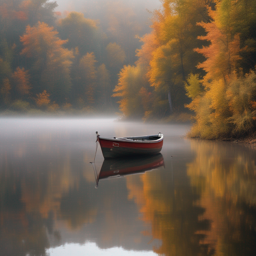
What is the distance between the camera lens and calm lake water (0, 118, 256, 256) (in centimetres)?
544

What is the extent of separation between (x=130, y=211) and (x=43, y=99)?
5682 centimetres

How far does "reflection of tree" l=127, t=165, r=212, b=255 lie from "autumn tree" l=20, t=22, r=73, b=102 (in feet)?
181

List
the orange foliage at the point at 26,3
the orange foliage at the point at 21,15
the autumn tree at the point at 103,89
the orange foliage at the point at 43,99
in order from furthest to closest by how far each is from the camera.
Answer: the autumn tree at the point at 103,89 → the orange foliage at the point at 26,3 → the orange foliage at the point at 21,15 → the orange foliage at the point at 43,99

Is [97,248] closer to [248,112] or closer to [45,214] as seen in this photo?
[45,214]

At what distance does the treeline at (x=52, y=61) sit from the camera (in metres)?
61.4

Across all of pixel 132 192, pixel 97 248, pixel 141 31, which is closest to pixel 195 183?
pixel 132 192

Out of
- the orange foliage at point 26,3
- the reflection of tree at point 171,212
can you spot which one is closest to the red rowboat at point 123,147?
the reflection of tree at point 171,212

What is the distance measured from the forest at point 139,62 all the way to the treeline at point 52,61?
0.57 ft

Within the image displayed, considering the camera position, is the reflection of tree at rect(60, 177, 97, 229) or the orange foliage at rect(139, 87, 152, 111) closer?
the reflection of tree at rect(60, 177, 97, 229)

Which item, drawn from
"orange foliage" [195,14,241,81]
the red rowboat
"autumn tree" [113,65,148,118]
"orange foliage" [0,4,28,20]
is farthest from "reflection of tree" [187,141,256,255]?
"orange foliage" [0,4,28,20]

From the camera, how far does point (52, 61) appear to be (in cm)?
6262

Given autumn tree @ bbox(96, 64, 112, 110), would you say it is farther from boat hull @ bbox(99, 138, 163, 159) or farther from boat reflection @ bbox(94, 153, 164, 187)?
boat hull @ bbox(99, 138, 163, 159)

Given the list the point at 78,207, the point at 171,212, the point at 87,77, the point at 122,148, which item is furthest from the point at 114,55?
the point at 171,212

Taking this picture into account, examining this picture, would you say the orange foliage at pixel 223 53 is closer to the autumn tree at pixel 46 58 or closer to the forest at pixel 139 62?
the forest at pixel 139 62
